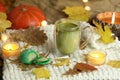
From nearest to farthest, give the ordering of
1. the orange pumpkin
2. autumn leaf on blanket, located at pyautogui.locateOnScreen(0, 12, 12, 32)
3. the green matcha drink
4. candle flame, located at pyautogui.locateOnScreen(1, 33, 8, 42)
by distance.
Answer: the green matcha drink, candle flame, located at pyautogui.locateOnScreen(1, 33, 8, 42), autumn leaf on blanket, located at pyautogui.locateOnScreen(0, 12, 12, 32), the orange pumpkin

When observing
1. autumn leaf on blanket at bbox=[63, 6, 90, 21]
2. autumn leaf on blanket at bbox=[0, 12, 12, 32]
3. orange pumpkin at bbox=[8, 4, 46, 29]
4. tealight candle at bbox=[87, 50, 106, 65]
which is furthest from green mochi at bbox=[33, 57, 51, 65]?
autumn leaf on blanket at bbox=[63, 6, 90, 21]

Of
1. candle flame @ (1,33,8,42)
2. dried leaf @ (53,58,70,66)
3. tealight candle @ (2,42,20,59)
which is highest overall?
candle flame @ (1,33,8,42)

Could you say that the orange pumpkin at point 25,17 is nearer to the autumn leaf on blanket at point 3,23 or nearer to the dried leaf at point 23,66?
the autumn leaf on blanket at point 3,23

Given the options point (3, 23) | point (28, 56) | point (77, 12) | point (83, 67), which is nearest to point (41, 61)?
point (28, 56)

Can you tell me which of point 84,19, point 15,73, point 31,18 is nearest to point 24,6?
point 31,18

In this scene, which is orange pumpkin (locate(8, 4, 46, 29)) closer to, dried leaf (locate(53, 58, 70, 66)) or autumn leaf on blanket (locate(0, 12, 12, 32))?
autumn leaf on blanket (locate(0, 12, 12, 32))

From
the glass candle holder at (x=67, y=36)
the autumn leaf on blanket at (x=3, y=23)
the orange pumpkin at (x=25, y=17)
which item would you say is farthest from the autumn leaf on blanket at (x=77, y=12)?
the glass candle holder at (x=67, y=36)

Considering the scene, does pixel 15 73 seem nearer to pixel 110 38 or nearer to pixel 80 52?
pixel 80 52
